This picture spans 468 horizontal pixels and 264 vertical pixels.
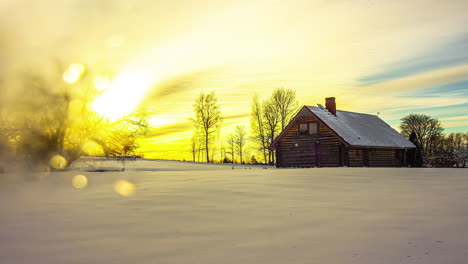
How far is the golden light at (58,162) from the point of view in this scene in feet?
88.9

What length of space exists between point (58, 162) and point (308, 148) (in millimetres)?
21251

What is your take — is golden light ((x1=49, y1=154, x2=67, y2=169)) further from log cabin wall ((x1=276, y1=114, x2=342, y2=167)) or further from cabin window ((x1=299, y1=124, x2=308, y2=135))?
cabin window ((x1=299, y1=124, x2=308, y2=135))

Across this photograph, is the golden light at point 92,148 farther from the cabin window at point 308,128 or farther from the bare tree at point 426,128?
the bare tree at point 426,128

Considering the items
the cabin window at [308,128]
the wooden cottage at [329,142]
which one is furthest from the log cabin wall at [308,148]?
the cabin window at [308,128]

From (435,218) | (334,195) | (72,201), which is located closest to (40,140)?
(72,201)

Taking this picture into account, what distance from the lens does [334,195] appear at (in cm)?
1032

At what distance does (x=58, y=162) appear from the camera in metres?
27.5

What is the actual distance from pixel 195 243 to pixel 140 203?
4.15 m

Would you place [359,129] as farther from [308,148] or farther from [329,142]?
[308,148]

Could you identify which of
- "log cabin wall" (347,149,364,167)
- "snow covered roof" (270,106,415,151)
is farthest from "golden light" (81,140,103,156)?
"log cabin wall" (347,149,364,167)

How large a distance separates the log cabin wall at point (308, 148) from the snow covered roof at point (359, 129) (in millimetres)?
618

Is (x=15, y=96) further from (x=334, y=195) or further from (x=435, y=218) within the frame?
(x=435, y=218)

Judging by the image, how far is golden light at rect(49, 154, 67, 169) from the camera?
27086 millimetres

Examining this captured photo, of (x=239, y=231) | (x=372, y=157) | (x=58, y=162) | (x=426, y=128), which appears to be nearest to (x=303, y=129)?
(x=372, y=157)
